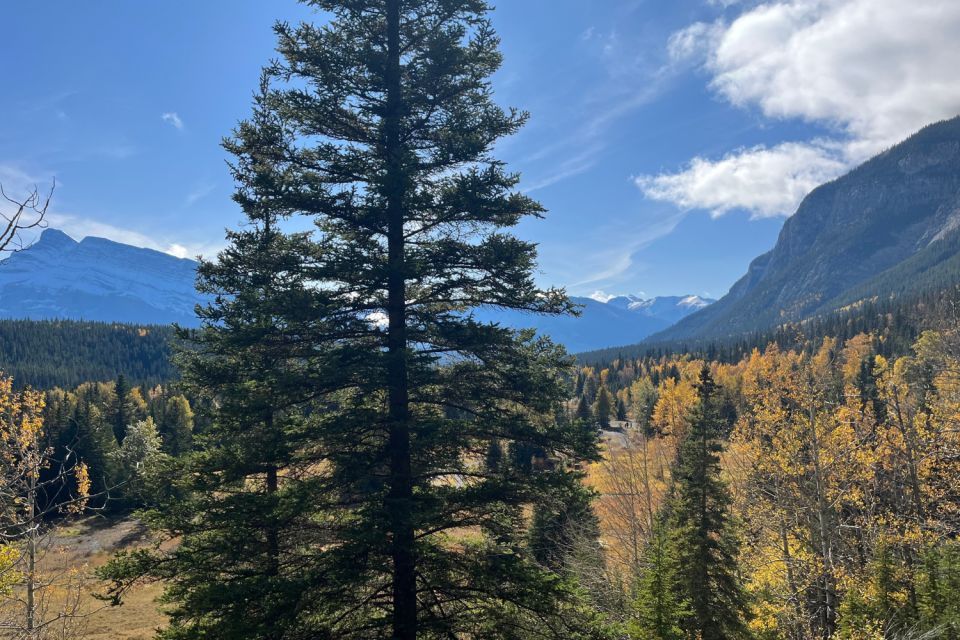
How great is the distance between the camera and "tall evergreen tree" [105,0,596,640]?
7609 millimetres

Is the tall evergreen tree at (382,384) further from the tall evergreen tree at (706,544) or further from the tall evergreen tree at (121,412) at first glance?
the tall evergreen tree at (121,412)

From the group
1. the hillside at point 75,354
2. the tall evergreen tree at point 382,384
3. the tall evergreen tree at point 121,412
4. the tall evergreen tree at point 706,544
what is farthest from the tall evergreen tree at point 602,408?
the hillside at point 75,354

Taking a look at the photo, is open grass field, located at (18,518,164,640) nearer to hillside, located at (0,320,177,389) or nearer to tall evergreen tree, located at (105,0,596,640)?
tall evergreen tree, located at (105,0,596,640)

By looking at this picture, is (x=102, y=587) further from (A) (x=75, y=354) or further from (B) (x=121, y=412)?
(A) (x=75, y=354)

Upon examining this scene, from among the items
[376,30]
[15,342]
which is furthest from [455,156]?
[15,342]

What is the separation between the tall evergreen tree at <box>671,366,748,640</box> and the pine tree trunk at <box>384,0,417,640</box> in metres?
11.7

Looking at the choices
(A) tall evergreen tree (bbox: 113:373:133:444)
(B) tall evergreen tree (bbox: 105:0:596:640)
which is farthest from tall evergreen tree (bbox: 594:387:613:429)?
(B) tall evergreen tree (bbox: 105:0:596:640)

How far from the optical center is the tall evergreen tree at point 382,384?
25.0ft

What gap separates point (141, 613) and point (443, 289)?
36329 millimetres

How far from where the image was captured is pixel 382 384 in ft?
27.3

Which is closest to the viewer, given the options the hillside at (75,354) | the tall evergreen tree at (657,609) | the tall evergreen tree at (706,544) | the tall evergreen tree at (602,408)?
the tall evergreen tree at (657,609)

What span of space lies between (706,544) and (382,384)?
46.7ft

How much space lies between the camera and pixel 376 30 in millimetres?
9375

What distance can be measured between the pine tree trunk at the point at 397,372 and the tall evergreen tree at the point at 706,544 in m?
11.7
